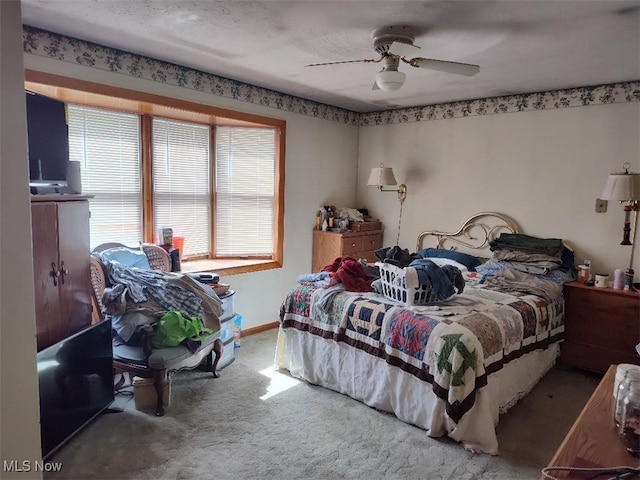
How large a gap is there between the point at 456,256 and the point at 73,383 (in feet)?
11.2

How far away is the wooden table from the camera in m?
1.17

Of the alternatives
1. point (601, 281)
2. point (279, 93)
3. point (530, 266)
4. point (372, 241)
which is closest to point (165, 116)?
point (279, 93)

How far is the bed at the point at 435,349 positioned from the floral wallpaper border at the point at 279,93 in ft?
5.39

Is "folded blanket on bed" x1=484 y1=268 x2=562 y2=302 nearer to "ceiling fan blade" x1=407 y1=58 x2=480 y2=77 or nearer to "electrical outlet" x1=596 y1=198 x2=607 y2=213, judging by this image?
"electrical outlet" x1=596 y1=198 x2=607 y2=213

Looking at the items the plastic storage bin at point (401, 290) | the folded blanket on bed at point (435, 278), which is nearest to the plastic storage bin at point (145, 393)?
the plastic storage bin at point (401, 290)

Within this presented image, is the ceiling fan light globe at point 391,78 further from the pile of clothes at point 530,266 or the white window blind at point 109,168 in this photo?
the white window blind at point 109,168

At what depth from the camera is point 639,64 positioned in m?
3.08

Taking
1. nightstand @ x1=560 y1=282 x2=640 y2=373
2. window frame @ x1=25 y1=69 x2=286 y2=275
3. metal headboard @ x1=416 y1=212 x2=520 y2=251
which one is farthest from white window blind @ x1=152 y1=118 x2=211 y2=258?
nightstand @ x1=560 y1=282 x2=640 y2=373

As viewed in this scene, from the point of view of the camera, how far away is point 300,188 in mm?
4715

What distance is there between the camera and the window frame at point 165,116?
298cm

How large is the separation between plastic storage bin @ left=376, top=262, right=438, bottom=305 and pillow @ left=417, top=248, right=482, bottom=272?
1409 mm

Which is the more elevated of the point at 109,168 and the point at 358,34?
the point at 358,34

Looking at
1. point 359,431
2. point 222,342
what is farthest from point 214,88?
point 359,431

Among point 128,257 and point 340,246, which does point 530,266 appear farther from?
point 128,257
